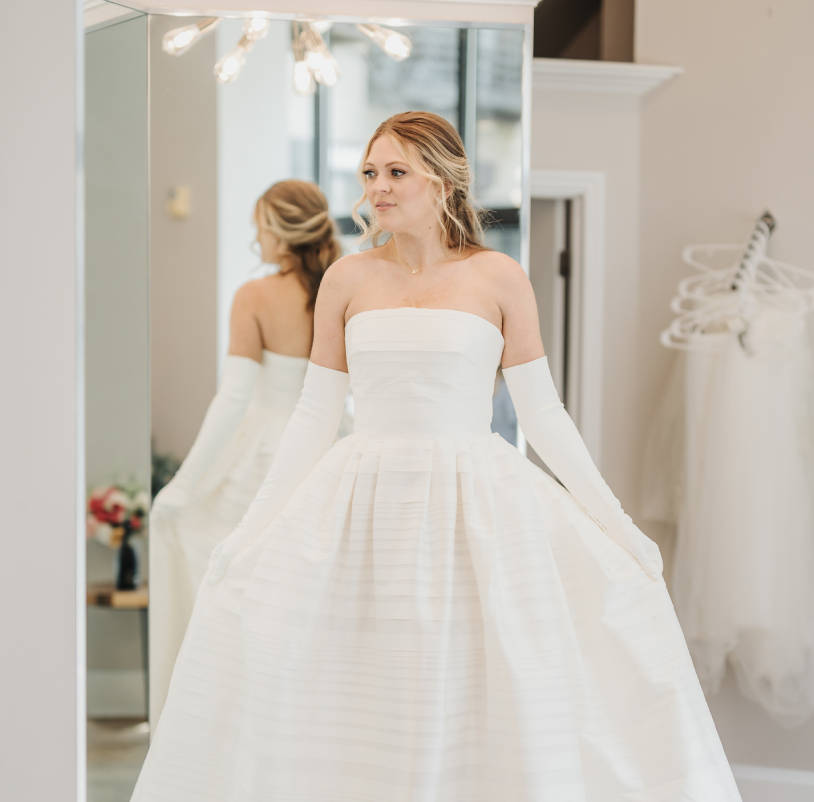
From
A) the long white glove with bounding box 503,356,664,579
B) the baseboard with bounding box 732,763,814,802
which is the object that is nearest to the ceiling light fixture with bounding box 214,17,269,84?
the long white glove with bounding box 503,356,664,579

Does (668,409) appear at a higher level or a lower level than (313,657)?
higher

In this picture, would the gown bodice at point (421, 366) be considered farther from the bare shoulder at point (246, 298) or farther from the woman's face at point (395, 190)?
the bare shoulder at point (246, 298)

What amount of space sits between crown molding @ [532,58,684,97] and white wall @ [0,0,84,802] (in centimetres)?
A: 181

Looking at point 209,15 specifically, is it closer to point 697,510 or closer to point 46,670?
point 46,670

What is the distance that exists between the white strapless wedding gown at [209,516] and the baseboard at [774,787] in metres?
1.50

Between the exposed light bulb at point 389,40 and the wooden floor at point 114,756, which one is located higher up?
the exposed light bulb at point 389,40

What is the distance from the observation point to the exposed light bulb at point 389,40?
2.04 meters

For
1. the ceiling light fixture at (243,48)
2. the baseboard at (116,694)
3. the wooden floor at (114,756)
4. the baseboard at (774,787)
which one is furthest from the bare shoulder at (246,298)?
the baseboard at (774,787)

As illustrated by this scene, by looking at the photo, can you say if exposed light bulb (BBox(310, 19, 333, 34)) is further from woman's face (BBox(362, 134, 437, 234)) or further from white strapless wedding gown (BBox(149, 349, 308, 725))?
white strapless wedding gown (BBox(149, 349, 308, 725))

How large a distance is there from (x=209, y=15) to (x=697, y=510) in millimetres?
1806

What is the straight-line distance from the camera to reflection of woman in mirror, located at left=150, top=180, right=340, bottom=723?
2047 millimetres

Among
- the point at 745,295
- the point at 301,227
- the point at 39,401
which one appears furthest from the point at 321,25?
the point at 745,295

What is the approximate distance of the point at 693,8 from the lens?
300 centimetres

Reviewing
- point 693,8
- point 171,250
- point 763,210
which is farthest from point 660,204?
point 171,250
